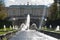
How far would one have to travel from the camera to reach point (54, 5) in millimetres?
86000

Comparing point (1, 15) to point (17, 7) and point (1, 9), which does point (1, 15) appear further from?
point (17, 7)

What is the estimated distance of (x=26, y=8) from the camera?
162250mm

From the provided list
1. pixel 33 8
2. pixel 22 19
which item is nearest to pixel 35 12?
pixel 33 8

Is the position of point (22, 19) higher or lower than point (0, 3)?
lower

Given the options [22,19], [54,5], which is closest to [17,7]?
[22,19]

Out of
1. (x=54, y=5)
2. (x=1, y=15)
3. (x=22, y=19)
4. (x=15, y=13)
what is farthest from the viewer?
(x=15, y=13)

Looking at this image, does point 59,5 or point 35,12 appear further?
point 35,12

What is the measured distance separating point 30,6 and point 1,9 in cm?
8563

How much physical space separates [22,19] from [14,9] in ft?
84.1

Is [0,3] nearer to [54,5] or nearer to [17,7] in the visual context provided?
[54,5]

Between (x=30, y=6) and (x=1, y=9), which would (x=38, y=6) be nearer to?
(x=30, y=6)

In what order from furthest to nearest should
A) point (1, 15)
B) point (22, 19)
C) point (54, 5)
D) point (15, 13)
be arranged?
point (15, 13), point (22, 19), point (54, 5), point (1, 15)

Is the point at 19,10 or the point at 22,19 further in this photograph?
the point at 19,10

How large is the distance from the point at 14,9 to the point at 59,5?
84687mm
